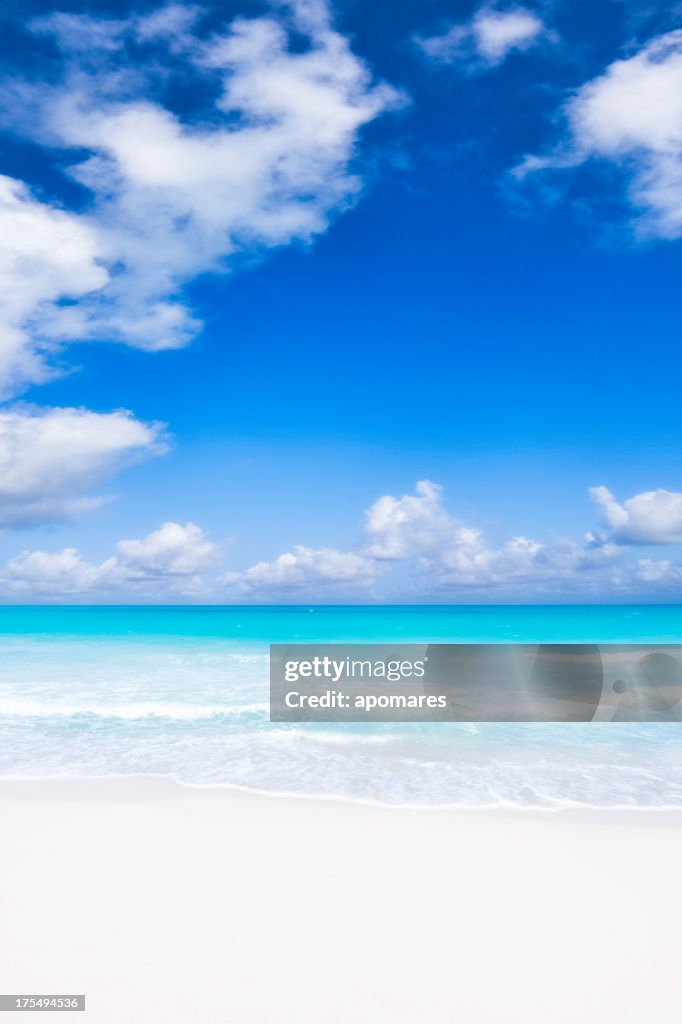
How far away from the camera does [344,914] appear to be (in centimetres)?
459

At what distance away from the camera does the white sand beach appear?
3.71 metres

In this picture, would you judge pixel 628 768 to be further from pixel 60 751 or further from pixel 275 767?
pixel 60 751

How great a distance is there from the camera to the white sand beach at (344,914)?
3.71m

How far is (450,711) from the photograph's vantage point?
42.7ft
